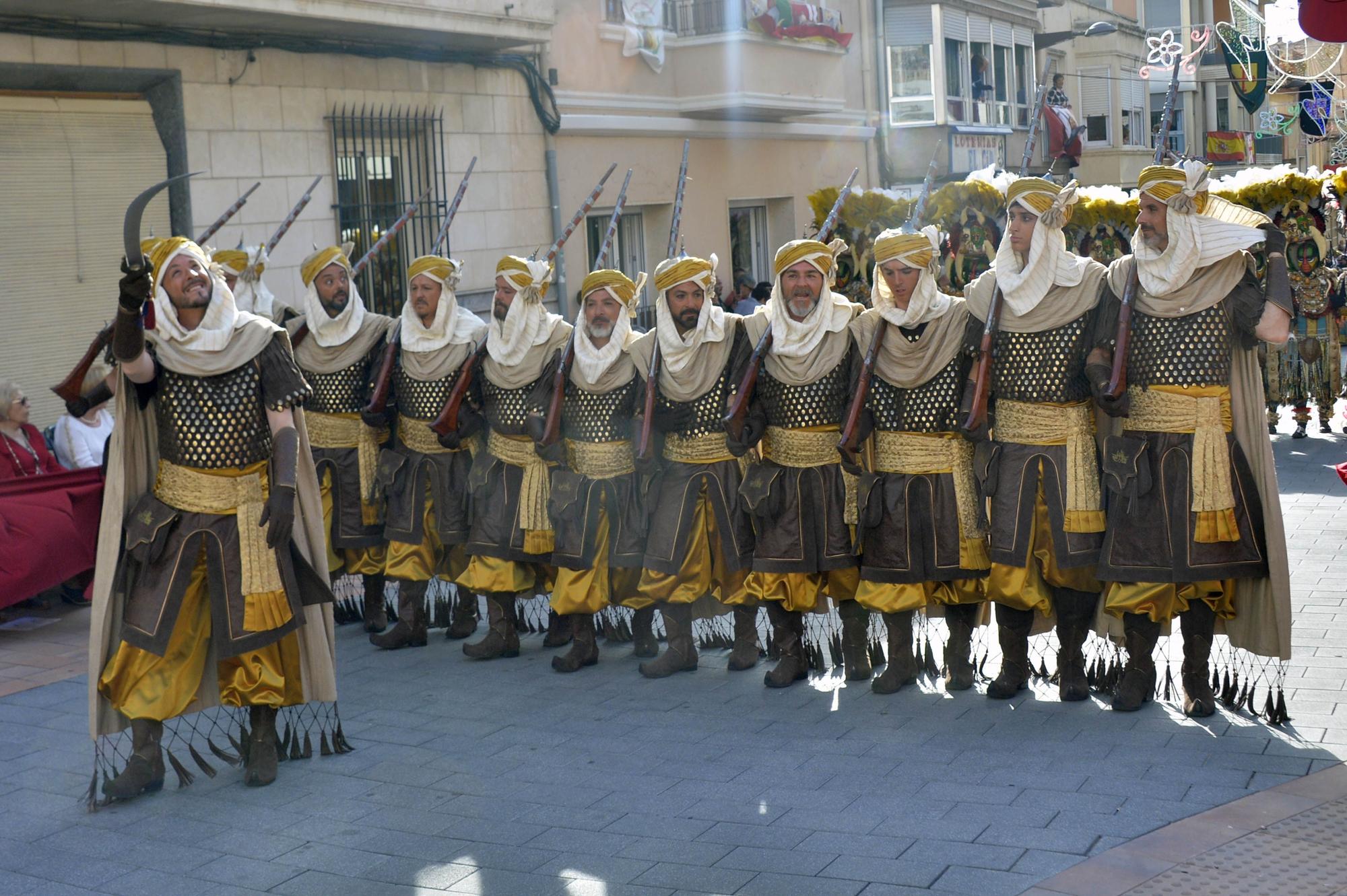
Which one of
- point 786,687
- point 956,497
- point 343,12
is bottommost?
point 786,687

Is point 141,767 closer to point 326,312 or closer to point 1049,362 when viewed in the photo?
point 326,312

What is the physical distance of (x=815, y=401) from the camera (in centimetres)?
655

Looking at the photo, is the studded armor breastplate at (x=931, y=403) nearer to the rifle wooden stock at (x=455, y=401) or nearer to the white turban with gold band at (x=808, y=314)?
the white turban with gold band at (x=808, y=314)

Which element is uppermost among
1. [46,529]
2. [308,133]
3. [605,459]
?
[308,133]

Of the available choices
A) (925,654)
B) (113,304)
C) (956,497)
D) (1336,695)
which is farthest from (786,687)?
(113,304)

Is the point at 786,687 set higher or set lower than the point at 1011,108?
lower

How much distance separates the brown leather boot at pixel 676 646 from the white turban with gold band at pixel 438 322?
172 cm

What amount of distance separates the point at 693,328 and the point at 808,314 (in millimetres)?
576

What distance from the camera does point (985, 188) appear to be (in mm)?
10734

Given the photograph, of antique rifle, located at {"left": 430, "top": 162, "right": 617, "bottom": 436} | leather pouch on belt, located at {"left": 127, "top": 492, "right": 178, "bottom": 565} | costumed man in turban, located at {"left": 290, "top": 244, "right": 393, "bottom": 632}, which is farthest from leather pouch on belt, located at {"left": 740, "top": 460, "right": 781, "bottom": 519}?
leather pouch on belt, located at {"left": 127, "top": 492, "right": 178, "bottom": 565}

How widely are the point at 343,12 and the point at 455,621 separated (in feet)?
19.2

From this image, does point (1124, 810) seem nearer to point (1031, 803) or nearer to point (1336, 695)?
point (1031, 803)

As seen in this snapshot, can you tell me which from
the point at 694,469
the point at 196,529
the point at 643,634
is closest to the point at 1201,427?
the point at 694,469

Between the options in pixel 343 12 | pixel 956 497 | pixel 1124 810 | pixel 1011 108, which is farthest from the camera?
pixel 1011 108
